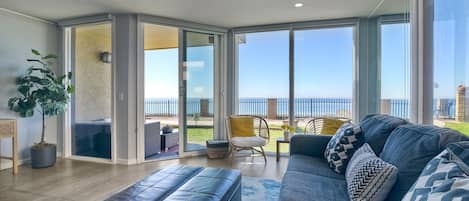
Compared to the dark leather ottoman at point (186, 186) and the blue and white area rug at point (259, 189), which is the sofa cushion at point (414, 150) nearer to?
the dark leather ottoman at point (186, 186)

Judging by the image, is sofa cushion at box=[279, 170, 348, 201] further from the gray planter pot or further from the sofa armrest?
the gray planter pot

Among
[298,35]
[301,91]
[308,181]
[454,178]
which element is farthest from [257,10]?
[454,178]

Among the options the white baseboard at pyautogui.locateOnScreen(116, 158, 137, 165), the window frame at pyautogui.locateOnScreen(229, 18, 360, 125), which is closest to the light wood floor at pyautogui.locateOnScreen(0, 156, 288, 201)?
the white baseboard at pyautogui.locateOnScreen(116, 158, 137, 165)

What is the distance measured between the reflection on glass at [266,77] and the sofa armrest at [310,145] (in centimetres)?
196

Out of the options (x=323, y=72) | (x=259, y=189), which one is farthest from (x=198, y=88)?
(x=259, y=189)

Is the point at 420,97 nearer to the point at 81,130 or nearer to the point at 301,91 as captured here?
the point at 301,91

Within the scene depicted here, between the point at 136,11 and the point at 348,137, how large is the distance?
11.0 feet

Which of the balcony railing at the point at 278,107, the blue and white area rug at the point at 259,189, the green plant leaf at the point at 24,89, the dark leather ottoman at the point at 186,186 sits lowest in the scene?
the blue and white area rug at the point at 259,189

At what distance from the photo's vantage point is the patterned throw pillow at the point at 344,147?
7.44 ft

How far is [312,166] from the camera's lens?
7.91 ft

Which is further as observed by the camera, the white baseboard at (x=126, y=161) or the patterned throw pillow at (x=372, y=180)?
the white baseboard at (x=126, y=161)

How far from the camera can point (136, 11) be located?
409 centimetres

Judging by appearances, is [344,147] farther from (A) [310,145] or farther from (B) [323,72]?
(B) [323,72]

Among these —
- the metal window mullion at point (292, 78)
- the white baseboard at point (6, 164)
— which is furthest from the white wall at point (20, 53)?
the metal window mullion at point (292, 78)
